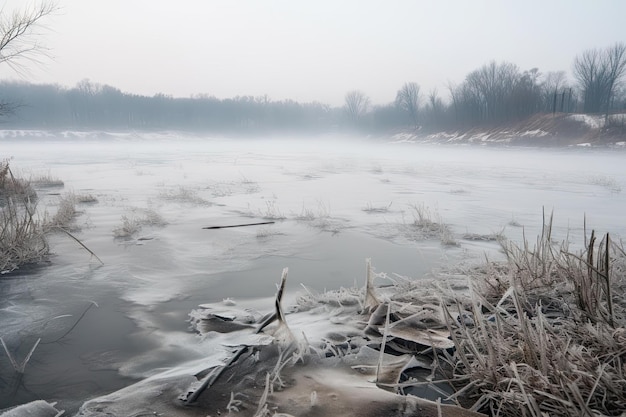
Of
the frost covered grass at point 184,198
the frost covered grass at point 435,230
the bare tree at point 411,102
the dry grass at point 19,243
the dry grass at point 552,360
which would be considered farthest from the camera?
the bare tree at point 411,102

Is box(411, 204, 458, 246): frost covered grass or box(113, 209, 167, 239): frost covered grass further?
box(113, 209, 167, 239): frost covered grass

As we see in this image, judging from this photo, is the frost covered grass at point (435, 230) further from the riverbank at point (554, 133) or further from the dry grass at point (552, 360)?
the riverbank at point (554, 133)

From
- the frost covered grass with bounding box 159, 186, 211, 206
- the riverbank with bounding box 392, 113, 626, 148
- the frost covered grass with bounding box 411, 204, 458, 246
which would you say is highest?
the riverbank with bounding box 392, 113, 626, 148

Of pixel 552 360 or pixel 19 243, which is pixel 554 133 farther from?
pixel 19 243

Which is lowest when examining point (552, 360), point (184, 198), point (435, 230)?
point (435, 230)

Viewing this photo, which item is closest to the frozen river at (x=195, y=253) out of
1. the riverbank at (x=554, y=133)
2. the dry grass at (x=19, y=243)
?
the dry grass at (x=19, y=243)

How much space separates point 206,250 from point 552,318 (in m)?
4.89

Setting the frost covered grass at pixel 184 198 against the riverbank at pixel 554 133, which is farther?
the riverbank at pixel 554 133

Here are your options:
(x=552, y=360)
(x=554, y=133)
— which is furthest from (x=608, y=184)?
(x=554, y=133)

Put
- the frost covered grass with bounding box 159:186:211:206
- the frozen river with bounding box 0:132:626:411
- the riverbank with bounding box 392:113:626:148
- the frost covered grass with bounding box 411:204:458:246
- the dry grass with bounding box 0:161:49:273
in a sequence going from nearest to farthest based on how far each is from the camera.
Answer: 1. the frozen river with bounding box 0:132:626:411
2. the dry grass with bounding box 0:161:49:273
3. the frost covered grass with bounding box 411:204:458:246
4. the frost covered grass with bounding box 159:186:211:206
5. the riverbank with bounding box 392:113:626:148

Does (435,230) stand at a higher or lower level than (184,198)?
lower

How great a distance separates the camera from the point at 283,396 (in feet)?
7.25

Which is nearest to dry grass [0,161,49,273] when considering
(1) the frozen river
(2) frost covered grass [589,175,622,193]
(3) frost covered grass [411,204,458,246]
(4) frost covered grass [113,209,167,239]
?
(1) the frozen river

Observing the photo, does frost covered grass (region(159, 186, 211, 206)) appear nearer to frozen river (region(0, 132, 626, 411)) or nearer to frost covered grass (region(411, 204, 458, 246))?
frozen river (region(0, 132, 626, 411))
